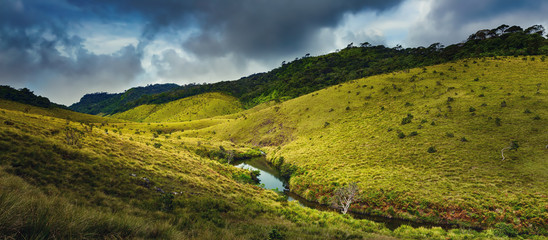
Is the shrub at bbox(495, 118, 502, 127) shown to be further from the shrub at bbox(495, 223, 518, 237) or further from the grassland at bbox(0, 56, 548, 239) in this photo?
the shrub at bbox(495, 223, 518, 237)

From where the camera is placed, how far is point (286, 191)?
34.7m

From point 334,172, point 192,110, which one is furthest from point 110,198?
point 192,110

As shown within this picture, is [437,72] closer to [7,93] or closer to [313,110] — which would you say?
[313,110]

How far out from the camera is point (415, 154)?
33.8 m

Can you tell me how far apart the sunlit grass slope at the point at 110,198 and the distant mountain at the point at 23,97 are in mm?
108258

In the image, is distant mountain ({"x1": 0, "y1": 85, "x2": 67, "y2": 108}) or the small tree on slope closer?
the small tree on slope

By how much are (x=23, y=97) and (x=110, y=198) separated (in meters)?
136

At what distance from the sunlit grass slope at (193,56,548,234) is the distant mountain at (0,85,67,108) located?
106877 mm

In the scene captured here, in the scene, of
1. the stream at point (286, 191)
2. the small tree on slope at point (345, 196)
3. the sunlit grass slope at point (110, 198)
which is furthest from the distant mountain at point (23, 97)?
the small tree on slope at point (345, 196)

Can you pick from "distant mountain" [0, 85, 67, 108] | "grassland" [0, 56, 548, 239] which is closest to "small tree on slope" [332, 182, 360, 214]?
"grassland" [0, 56, 548, 239]

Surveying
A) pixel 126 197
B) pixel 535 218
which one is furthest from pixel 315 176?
pixel 126 197

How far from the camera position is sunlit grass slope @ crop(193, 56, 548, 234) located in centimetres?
2292

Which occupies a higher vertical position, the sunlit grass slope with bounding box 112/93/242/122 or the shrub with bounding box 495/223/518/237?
the sunlit grass slope with bounding box 112/93/242/122

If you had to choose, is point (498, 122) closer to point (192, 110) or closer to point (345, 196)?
point (345, 196)
